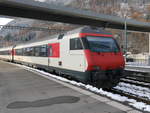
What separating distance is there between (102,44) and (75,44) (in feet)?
4.63

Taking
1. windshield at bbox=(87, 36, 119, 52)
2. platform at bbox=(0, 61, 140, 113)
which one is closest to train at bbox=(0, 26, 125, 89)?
windshield at bbox=(87, 36, 119, 52)

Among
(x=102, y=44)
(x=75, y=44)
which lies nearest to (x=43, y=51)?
(x=75, y=44)

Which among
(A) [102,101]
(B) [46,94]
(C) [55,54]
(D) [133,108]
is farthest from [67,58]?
(D) [133,108]

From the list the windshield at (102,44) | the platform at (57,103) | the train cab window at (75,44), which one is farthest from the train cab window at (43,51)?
the platform at (57,103)

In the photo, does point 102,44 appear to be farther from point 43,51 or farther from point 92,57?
point 43,51

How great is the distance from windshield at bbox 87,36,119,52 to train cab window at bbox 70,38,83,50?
19.9 inches

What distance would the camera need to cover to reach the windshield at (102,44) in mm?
8906

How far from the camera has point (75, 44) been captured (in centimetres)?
941

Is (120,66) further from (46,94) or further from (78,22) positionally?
(78,22)

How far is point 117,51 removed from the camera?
960 cm

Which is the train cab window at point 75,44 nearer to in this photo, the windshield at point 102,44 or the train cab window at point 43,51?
the windshield at point 102,44

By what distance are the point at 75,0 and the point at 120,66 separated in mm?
161252

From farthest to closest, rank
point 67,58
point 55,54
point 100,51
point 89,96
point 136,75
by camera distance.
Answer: point 136,75 < point 55,54 < point 67,58 < point 100,51 < point 89,96

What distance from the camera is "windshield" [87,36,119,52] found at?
891 centimetres
